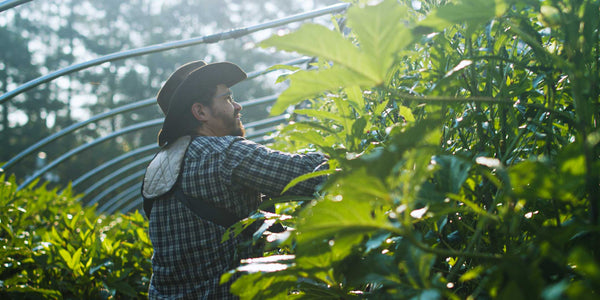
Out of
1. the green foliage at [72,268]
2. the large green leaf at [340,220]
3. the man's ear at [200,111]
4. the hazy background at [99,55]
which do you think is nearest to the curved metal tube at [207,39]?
the man's ear at [200,111]

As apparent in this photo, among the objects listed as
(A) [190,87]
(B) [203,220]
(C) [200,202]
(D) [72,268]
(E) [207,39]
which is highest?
(E) [207,39]

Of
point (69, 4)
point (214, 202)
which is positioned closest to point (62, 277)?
point (214, 202)

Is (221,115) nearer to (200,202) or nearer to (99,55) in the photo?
(200,202)

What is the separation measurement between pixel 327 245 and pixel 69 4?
3442 cm

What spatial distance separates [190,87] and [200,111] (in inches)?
7.0

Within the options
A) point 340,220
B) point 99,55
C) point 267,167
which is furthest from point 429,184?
point 99,55

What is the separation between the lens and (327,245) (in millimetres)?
849

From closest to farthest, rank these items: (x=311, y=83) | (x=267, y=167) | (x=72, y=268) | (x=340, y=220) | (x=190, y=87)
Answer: (x=340, y=220) < (x=311, y=83) < (x=267, y=167) < (x=190, y=87) < (x=72, y=268)

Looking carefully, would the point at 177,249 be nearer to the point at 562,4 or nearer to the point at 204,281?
the point at 204,281

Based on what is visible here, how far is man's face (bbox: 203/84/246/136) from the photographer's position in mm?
3092

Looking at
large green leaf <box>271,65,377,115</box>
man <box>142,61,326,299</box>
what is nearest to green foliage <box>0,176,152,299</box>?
man <box>142,61,326,299</box>

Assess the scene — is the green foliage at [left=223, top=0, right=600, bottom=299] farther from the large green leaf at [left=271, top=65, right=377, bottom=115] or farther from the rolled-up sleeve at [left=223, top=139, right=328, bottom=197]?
the rolled-up sleeve at [left=223, top=139, right=328, bottom=197]

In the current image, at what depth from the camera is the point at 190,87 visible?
3049 mm

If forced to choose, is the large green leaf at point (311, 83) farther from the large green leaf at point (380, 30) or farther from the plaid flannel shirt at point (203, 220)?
the plaid flannel shirt at point (203, 220)
